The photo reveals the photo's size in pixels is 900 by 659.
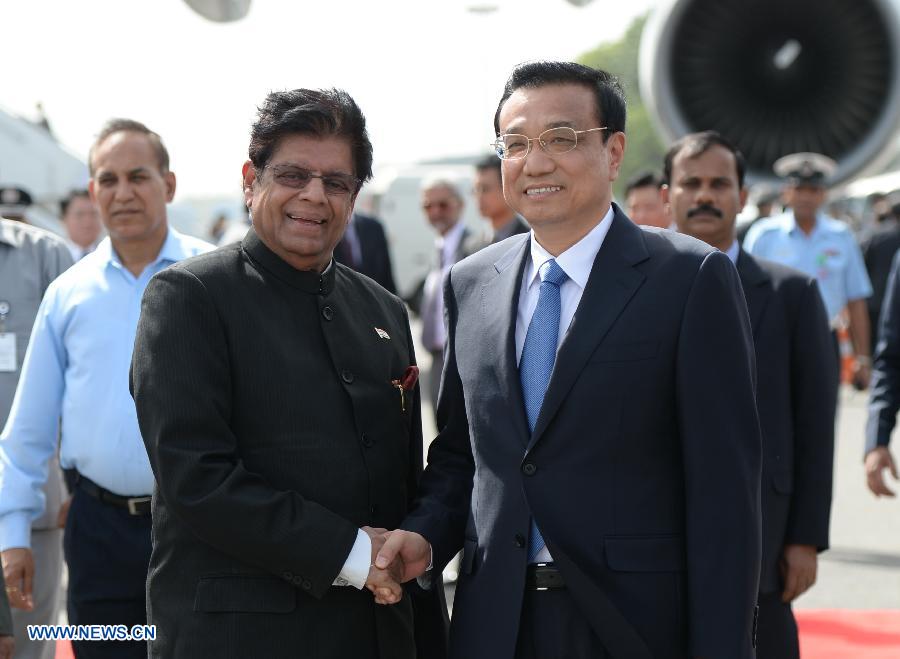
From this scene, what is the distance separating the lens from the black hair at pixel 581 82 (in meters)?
2.35

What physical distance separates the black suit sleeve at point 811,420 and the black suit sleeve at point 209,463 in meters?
1.48

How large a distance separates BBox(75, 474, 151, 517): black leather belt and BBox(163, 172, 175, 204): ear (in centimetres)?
92

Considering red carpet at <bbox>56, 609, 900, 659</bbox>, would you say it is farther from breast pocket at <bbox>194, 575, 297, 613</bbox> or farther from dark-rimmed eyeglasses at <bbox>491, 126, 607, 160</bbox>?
dark-rimmed eyeglasses at <bbox>491, 126, 607, 160</bbox>

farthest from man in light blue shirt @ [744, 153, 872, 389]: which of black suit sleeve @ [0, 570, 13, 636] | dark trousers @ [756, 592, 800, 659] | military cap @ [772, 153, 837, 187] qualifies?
black suit sleeve @ [0, 570, 13, 636]

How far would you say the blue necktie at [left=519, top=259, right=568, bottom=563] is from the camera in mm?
2295

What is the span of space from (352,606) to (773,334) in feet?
4.72

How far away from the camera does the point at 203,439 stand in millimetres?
2217

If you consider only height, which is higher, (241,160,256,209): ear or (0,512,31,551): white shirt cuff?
(241,160,256,209): ear

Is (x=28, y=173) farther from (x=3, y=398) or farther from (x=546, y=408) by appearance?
(x=546, y=408)

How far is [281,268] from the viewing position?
8.07 feet

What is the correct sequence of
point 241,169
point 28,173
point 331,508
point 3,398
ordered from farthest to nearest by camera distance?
point 28,173, point 3,398, point 241,169, point 331,508

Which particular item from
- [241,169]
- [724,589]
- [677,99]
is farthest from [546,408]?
[677,99]

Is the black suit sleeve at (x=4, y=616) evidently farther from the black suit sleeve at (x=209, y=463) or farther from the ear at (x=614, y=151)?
the ear at (x=614, y=151)

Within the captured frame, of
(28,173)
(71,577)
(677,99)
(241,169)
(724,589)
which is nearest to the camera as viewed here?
(724,589)
